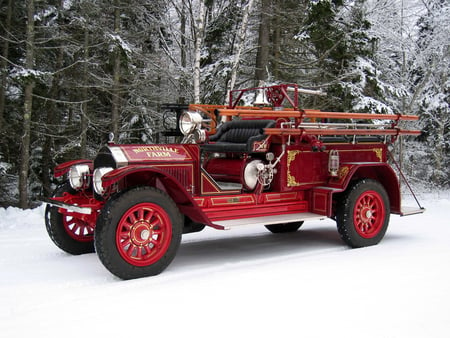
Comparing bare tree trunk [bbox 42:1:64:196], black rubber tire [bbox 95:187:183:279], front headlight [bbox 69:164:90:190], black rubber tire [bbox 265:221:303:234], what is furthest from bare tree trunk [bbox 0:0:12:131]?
black rubber tire [bbox 95:187:183:279]

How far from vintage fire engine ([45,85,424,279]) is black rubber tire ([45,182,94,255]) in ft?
0.04

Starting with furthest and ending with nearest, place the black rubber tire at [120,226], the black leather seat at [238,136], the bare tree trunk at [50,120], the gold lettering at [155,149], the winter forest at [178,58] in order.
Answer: the bare tree trunk at [50,120] → the winter forest at [178,58] → the black leather seat at [238,136] → the gold lettering at [155,149] → the black rubber tire at [120,226]

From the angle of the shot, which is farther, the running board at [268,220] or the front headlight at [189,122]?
the front headlight at [189,122]

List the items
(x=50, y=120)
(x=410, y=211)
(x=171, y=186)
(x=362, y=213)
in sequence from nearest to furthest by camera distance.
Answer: (x=171, y=186)
(x=362, y=213)
(x=410, y=211)
(x=50, y=120)

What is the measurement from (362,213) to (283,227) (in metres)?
1.44

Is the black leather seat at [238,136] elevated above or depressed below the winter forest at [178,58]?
below

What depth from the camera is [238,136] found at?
6.21m

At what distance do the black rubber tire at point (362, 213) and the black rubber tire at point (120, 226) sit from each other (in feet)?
7.28

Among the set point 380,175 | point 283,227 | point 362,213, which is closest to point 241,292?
point 362,213

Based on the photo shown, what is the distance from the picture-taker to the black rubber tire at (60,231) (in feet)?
16.8

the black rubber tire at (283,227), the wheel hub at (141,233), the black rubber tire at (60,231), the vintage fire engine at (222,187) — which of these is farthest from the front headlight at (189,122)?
the black rubber tire at (283,227)

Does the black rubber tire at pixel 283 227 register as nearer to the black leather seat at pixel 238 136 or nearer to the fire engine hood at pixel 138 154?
the black leather seat at pixel 238 136

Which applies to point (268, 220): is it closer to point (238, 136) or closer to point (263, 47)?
point (238, 136)

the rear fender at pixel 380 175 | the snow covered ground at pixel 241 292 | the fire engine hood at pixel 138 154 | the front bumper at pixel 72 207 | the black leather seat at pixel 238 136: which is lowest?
the snow covered ground at pixel 241 292
